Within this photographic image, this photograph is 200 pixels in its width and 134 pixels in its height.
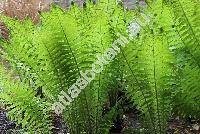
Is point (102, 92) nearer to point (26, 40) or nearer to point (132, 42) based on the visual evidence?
point (132, 42)

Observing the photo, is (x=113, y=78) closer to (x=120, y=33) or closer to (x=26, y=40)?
(x=120, y=33)

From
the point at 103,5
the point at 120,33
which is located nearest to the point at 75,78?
the point at 120,33

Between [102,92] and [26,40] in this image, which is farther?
[26,40]

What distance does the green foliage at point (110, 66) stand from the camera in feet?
9.14

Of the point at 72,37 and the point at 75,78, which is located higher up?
the point at 72,37

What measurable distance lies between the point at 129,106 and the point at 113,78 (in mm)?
483

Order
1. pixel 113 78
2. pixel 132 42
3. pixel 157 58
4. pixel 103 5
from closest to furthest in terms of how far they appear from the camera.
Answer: pixel 157 58, pixel 132 42, pixel 113 78, pixel 103 5

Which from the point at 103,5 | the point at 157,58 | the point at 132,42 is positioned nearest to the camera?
the point at 157,58

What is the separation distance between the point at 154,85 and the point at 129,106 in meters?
0.72

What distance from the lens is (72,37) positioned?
280 centimetres

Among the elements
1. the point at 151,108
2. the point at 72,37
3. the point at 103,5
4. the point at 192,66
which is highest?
the point at 103,5

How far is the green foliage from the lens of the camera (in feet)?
9.14

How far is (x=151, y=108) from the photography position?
2.95 m

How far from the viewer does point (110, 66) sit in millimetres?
2988
